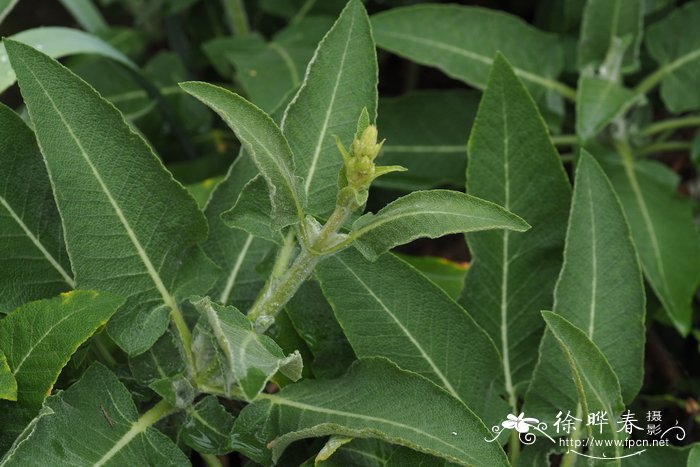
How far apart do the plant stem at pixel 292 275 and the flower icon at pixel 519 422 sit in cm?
27

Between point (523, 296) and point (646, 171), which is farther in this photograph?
point (646, 171)

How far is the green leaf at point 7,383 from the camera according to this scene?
2.36ft

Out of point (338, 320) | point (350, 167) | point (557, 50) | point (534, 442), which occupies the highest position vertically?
point (557, 50)

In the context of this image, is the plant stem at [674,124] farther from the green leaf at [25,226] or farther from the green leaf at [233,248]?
the green leaf at [25,226]

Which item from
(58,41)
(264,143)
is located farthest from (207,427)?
(58,41)

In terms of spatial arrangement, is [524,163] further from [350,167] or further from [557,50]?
[557,50]

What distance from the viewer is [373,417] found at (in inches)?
29.6

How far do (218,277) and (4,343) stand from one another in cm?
20

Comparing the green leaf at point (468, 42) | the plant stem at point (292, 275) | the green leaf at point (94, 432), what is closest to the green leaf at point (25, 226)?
the green leaf at point (94, 432)

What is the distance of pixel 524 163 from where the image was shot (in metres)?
0.96

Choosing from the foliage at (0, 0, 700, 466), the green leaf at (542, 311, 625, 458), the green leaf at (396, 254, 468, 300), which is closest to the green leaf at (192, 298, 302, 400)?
the foliage at (0, 0, 700, 466)

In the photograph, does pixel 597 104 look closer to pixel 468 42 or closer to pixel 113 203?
pixel 468 42

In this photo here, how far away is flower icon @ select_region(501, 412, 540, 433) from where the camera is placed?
872 mm

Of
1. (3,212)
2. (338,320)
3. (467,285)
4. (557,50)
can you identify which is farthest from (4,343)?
(557,50)
